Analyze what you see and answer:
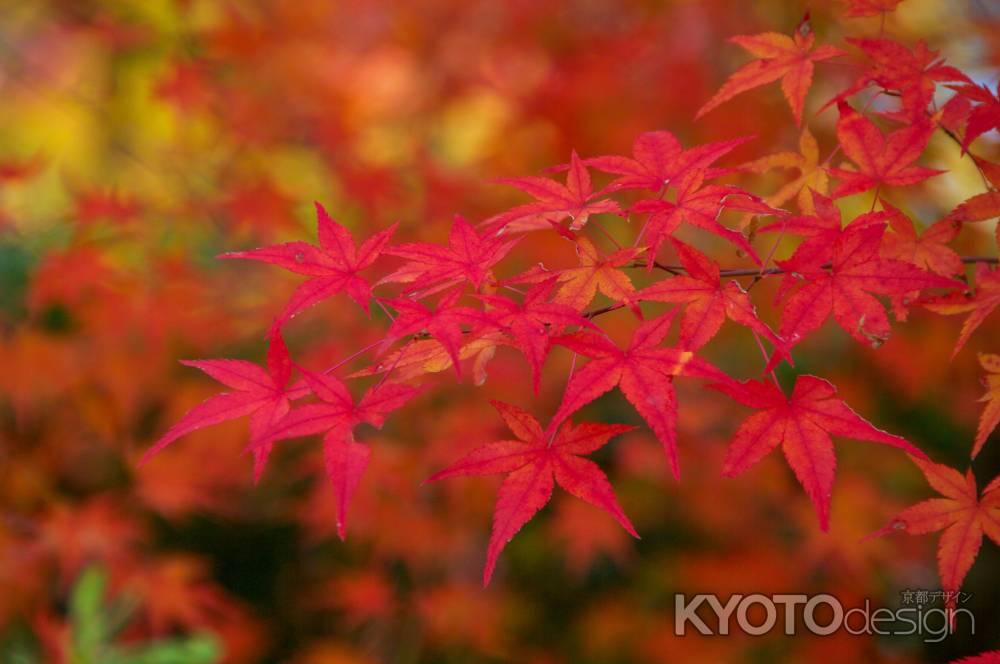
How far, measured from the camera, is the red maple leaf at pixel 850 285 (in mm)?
836

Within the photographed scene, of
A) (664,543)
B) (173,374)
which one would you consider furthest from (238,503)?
(664,543)

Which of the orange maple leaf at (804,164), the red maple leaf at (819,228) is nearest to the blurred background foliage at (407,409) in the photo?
the orange maple leaf at (804,164)

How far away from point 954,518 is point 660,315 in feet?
1.29

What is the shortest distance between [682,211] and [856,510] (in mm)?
1835

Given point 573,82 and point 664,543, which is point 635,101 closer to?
point 573,82

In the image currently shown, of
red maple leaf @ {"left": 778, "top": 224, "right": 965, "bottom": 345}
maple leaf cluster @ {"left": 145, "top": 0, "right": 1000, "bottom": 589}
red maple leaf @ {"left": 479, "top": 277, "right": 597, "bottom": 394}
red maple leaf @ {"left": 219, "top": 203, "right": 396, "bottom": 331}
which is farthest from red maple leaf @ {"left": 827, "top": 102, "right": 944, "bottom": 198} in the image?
red maple leaf @ {"left": 219, "top": 203, "right": 396, "bottom": 331}

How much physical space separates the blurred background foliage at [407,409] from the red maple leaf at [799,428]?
57.0 inches

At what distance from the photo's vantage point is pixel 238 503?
2945 mm

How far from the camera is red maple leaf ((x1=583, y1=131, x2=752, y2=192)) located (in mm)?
934

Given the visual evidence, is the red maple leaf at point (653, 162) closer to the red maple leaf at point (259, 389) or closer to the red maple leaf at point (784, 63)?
the red maple leaf at point (784, 63)

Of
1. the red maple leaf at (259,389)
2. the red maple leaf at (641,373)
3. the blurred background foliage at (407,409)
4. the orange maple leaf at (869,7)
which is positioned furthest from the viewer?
the blurred background foliage at (407,409)

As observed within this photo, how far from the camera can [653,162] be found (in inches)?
37.5

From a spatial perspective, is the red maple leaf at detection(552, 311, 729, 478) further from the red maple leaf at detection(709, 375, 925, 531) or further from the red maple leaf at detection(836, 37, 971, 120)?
the red maple leaf at detection(836, 37, 971, 120)

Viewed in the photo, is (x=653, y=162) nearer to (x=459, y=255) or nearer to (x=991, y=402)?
(x=459, y=255)
